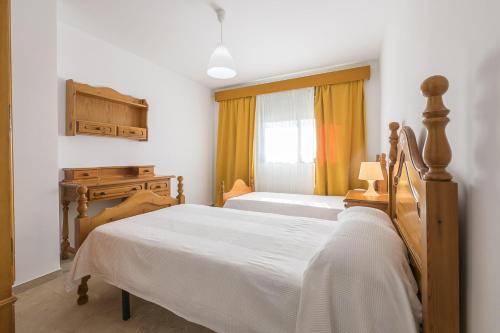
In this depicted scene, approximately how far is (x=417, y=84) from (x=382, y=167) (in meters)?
1.54

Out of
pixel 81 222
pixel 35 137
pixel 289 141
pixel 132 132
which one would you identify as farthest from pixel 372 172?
pixel 35 137

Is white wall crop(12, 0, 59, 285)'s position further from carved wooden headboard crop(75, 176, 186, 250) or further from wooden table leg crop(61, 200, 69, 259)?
carved wooden headboard crop(75, 176, 186, 250)

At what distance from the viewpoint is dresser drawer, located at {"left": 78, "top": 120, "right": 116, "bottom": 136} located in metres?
2.60

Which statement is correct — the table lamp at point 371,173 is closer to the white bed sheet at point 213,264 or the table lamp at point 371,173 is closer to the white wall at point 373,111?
the white bed sheet at point 213,264

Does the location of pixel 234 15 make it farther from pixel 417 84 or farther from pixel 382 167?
pixel 382 167

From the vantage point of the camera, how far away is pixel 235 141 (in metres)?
4.57

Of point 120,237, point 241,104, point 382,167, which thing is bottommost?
point 120,237

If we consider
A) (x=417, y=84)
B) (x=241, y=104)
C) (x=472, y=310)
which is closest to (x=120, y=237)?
(x=472, y=310)

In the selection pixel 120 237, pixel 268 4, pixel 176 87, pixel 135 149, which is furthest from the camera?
pixel 176 87

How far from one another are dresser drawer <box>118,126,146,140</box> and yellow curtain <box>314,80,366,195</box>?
2702 millimetres

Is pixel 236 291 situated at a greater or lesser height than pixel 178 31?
lesser

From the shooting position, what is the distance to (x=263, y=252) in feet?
4.27

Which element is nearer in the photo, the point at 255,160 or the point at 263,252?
the point at 263,252

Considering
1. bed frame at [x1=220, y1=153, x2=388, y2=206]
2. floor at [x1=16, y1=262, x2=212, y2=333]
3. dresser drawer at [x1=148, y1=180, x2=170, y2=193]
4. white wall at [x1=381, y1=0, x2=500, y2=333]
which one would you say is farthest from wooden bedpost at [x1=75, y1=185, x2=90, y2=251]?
white wall at [x1=381, y1=0, x2=500, y2=333]
